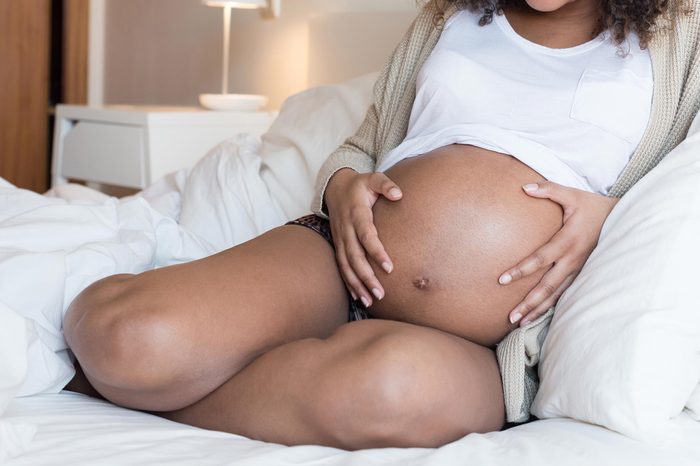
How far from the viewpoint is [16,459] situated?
2.49 ft

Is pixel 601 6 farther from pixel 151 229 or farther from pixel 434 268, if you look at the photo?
pixel 151 229

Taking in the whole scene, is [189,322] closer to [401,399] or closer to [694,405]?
[401,399]

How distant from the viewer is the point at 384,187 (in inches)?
43.0

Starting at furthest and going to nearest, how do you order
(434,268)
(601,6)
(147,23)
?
(147,23) < (601,6) < (434,268)

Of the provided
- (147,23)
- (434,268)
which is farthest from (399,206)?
(147,23)

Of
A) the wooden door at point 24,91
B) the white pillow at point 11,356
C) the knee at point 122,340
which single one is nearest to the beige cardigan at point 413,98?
the knee at point 122,340

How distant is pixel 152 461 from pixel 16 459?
12cm

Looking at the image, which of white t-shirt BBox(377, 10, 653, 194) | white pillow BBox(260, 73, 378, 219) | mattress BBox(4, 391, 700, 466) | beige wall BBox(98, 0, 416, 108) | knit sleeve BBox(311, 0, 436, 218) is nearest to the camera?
mattress BBox(4, 391, 700, 466)

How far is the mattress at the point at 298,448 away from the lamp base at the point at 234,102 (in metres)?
1.74

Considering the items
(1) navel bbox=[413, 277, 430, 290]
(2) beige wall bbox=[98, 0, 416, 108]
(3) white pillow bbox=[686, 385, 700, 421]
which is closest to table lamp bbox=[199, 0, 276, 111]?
(2) beige wall bbox=[98, 0, 416, 108]

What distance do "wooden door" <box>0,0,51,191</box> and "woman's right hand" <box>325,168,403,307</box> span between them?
260 centimetres

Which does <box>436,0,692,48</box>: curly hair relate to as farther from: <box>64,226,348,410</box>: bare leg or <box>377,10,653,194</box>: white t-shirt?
<box>64,226,348,410</box>: bare leg

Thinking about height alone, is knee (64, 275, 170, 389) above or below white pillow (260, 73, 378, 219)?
below

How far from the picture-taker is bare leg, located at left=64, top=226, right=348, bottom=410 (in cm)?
90
